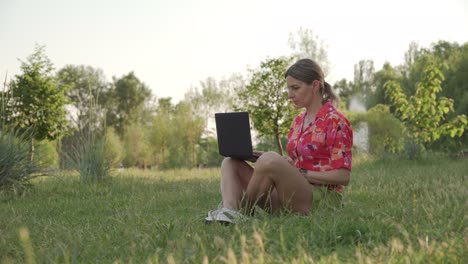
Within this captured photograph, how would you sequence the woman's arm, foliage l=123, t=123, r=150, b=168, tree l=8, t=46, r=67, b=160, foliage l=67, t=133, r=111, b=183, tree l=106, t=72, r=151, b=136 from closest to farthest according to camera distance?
the woman's arm
foliage l=67, t=133, r=111, b=183
tree l=8, t=46, r=67, b=160
foliage l=123, t=123, r=150, b=168
tree l=106, t=72, r=151, b=136

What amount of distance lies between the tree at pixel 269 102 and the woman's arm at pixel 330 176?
12.4m

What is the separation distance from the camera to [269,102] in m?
16.7

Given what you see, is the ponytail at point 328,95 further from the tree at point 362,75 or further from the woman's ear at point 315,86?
the tree at point 362,75

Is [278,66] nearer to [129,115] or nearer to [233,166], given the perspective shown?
[233,166]

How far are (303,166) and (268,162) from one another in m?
0.50

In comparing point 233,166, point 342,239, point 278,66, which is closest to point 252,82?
point 278,66

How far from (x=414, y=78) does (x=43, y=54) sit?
17.2 m

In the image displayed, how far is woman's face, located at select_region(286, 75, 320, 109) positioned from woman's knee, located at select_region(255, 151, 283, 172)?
68cm

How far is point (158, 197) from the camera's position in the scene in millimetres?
6312

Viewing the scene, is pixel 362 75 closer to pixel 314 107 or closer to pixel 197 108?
pixel 197 108

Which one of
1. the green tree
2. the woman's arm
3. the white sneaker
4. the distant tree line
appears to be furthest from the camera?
the green tree

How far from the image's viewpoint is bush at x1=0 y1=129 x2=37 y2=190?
22.3 feet

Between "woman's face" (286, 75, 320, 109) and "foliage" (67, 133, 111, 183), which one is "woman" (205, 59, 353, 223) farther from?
"foliage" (67, 133, 111, 183)

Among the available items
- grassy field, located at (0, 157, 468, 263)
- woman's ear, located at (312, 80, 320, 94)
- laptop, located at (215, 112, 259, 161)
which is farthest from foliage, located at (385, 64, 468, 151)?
laptop, located at (215, 112, 259, 161)
